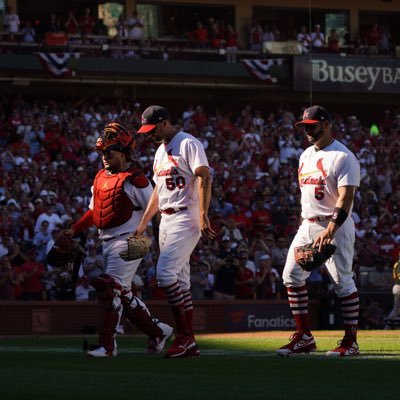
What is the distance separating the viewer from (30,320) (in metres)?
19.2

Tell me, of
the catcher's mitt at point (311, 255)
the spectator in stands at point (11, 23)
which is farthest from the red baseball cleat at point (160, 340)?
the spectator in stands at point (11, 23)

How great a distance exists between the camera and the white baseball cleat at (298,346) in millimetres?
10078

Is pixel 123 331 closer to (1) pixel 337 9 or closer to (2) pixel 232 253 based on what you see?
(2) pixel 232 253

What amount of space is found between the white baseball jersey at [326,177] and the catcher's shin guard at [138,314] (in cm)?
163

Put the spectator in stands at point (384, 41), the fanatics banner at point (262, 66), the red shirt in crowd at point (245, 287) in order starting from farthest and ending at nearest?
1. the spectator in stands at point (384, 41)
2. the fanatics banner at point (262, 66)
3. the red shirt in crowd at point (245, 287)

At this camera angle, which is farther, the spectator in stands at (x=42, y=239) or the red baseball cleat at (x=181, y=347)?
the spectator in stands at (x=42, y=239)

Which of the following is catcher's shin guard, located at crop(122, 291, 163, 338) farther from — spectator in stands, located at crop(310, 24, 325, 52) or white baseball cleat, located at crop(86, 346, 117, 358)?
spectator in stands, located at crop(310, 24, 325, 52)

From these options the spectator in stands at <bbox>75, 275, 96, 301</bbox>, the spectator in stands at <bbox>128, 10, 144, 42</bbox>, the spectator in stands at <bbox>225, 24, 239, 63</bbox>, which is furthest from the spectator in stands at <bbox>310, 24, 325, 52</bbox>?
the spectator in stands at <bbox>75, 275, 96, 301</bbox>

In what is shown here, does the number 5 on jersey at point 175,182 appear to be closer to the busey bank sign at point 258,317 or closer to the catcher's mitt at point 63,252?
the catcher's mitt at point 63,252

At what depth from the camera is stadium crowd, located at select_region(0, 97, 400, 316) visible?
2045cm

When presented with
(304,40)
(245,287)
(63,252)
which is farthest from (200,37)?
(63,252)

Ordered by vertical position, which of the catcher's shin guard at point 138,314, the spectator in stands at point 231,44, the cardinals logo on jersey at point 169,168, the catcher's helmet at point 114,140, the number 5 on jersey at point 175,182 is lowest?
the catcher's shin guard at point 138,314

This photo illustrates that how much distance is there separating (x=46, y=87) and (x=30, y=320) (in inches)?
660

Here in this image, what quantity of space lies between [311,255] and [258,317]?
11188 millimetres
